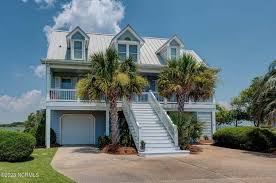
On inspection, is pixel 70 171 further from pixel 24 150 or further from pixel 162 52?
pixel 162 52

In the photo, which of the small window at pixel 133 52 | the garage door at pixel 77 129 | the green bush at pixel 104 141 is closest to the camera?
the green bush at pixel 104 141

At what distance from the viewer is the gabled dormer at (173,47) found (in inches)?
1125

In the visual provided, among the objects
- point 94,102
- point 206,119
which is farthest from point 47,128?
point 206,119

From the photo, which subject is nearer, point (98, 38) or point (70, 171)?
point (70, 171)

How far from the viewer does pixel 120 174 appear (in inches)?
495

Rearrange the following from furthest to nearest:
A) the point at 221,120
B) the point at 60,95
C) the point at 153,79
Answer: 1. the point at 221,120
2. the point at 153,79
3. the point at 60,95

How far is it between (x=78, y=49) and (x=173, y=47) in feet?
26.7

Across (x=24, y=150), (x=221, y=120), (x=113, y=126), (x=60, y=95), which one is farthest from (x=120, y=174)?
(x=221, y=120)

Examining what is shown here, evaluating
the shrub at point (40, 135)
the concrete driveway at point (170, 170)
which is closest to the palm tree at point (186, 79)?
the concrete driveway at point (170, 170)

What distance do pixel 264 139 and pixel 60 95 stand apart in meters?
14.4

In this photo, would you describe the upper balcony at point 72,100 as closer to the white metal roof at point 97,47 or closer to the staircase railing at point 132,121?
the staircase railing at point 132,121

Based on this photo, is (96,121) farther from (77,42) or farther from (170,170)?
(170,170)

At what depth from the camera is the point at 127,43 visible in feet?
89.6

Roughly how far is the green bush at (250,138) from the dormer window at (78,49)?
40.6 feet
